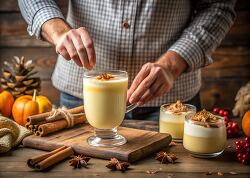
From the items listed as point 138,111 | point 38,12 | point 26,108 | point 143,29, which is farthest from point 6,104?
point 143,29

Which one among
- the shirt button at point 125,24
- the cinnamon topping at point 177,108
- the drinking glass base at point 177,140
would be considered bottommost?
the drinking glass base at point 177,140

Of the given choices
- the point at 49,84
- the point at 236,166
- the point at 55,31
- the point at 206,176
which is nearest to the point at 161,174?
the point at 206,176

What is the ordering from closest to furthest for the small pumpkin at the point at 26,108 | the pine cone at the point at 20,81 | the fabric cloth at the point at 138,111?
the small pumpkin at the point at 26,108 → the fabric cloth at the point at 138,111 → the pine cone at the point at 20,81

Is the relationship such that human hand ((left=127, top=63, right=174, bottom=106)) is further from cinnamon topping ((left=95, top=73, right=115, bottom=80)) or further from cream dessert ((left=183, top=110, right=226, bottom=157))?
cream dessert ((left=183, top=110, right=226, bottom=157))

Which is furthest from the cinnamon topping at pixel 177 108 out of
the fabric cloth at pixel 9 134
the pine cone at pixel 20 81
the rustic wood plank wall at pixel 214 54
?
the rustic wood plank wall at pixel 214 54

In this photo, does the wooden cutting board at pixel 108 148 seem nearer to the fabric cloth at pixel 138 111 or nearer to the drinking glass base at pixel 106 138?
the drinking glass base at pixel 106 138

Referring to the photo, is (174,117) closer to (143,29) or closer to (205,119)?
(205,119)

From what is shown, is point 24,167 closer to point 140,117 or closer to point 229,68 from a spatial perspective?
point 140,117
